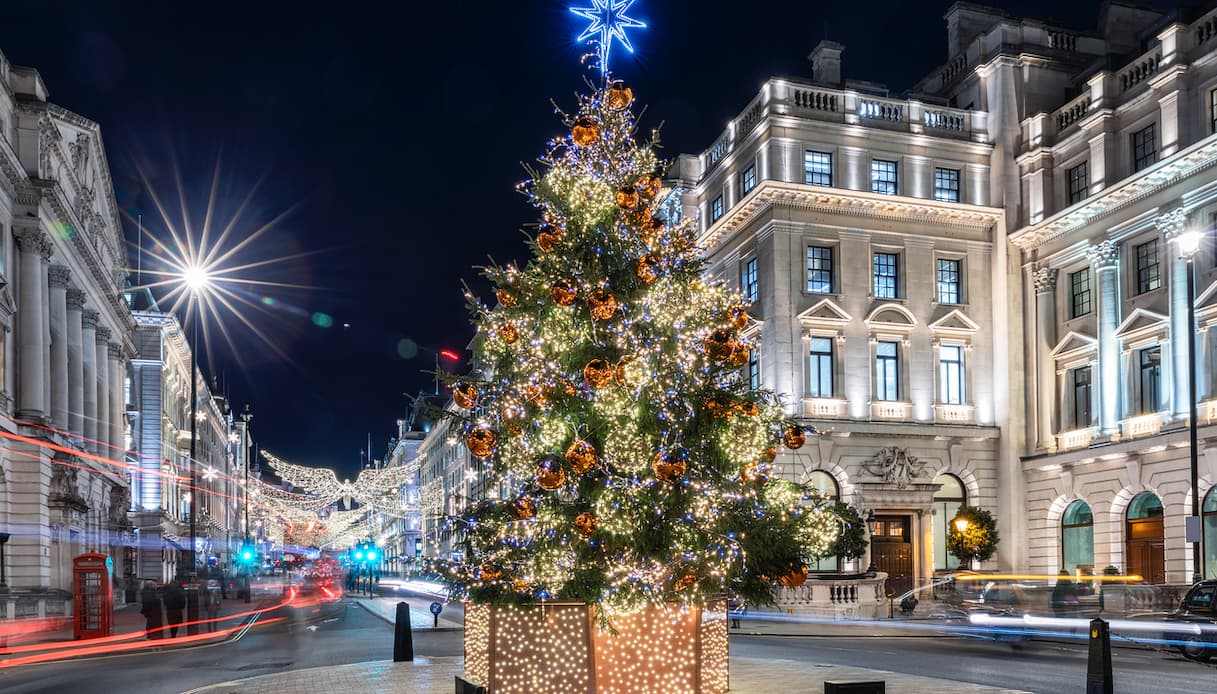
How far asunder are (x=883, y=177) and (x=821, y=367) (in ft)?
27.9

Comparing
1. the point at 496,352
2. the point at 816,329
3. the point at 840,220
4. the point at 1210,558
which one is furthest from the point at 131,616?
the point at 1210,558

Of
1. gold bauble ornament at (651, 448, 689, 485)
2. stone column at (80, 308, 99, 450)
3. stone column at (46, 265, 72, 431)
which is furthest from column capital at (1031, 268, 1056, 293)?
stone column at (80, 308, 99, 450)

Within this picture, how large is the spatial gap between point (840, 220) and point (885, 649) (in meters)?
23.1

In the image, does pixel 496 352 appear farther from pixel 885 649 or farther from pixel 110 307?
pixel 110 307

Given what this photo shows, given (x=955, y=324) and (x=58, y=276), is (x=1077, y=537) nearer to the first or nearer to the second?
(x=955, y=324)

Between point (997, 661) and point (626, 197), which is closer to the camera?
point (626, 197)

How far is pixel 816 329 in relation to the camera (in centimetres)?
4391

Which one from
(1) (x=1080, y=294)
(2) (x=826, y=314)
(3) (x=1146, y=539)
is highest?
(1) (x=1080, y=294)

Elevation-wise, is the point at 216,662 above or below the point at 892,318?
below

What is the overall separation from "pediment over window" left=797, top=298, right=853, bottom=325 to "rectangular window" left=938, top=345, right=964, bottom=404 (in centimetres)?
489

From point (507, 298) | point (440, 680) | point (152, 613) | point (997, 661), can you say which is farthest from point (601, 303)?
point (152, 613)

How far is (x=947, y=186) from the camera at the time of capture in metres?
46.2

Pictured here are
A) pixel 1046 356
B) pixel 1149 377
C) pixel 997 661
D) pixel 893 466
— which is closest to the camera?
pixel 997 661

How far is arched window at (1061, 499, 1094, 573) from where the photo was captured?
41969mm
